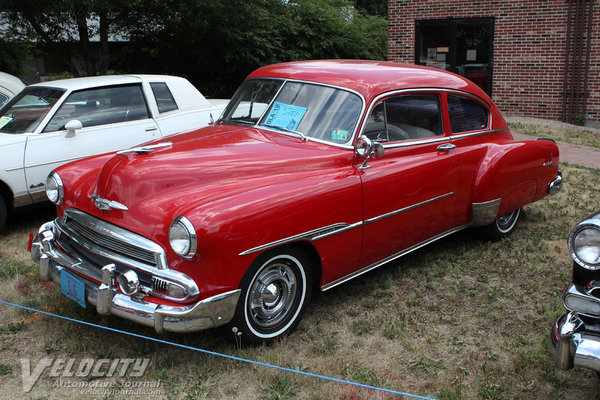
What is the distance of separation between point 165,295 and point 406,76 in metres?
2.67

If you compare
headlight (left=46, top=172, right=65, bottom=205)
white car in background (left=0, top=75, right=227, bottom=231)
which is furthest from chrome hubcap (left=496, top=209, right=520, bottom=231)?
headlight (left=46, top=172, right=65, bottom=205)

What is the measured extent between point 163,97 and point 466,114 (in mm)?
3510

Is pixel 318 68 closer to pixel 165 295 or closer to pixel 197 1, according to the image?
pixel 165 295

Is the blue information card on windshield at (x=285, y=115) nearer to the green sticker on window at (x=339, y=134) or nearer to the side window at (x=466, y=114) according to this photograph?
the green sticker on window at (x=339, y=134)

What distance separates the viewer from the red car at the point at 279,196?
319cm

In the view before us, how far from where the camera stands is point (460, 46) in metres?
13.9

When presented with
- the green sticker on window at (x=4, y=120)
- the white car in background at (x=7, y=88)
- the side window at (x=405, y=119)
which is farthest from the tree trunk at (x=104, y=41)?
the side window at (x=405, y=119)

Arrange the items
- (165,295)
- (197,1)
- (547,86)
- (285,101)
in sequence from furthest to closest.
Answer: (547,86) → (197,1) → (285,101) → (165,295)

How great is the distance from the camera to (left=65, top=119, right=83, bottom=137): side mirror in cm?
564

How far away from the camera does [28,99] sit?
613cm

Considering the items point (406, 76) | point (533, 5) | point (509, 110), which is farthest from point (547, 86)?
point (406, 76)

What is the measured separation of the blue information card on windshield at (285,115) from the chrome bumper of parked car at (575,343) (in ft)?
7.39

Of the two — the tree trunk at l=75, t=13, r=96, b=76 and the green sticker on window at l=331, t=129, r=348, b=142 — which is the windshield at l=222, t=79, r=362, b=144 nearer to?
the green sticker on window at l=331, t=129, r=348, b=142

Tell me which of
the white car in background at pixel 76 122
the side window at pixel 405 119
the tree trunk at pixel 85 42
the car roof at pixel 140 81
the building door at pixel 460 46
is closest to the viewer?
the side window at pixel 405 119
